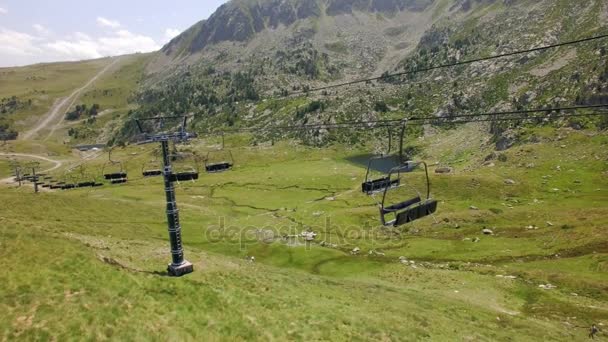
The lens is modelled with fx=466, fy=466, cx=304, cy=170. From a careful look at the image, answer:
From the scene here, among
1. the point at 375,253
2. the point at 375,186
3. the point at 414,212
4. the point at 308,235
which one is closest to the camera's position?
the point at 414,212

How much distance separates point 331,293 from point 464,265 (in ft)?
92.6

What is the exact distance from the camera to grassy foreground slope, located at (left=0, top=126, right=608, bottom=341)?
31.2 m

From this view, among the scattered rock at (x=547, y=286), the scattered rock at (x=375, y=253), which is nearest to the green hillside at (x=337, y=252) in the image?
the scattered rock at (x=547, y=286)

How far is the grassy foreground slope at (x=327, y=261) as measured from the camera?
31.2 meters

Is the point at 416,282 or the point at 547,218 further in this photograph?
the point at 547,218

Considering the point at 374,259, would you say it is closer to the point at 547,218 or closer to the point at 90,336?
the point at 547,218

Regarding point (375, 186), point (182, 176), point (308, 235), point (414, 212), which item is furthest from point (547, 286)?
point (182, 176)

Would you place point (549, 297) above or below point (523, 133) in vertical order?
below

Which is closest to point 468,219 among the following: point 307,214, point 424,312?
point 307,214

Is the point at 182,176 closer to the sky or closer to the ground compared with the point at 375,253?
closer to the sky

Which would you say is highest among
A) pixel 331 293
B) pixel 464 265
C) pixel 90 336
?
pixel 90 336

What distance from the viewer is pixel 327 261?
6838 cm

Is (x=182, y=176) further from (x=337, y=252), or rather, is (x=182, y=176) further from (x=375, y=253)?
(x=375, y=253)

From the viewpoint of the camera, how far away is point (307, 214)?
98625 mm
